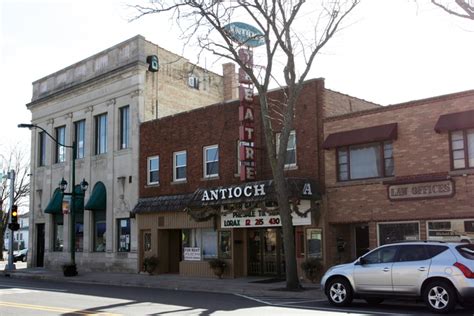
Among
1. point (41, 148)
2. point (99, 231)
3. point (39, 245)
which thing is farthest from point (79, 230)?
point (41, 148)

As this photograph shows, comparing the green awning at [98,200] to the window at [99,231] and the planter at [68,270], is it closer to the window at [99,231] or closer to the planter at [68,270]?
the window at [99,231]

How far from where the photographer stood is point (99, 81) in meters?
32.1

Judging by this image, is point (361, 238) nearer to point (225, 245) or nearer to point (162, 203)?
point (225, 245)

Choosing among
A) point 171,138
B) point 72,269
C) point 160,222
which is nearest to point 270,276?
point 160,222

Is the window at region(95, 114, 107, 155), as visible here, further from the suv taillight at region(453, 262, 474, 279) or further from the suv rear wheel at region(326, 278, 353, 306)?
the suv taillight at region(453, 262, 474, 279)

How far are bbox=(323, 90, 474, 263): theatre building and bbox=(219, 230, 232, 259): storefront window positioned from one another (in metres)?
5.00

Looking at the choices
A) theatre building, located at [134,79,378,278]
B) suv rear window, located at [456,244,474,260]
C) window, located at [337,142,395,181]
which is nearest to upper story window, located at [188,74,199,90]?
theatre building, located at [134,79,378,278]

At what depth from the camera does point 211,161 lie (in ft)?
84.9

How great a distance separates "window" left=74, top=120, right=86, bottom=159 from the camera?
33.8 m

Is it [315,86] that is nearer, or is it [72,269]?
[315,86]

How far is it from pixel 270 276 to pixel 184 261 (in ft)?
15.3

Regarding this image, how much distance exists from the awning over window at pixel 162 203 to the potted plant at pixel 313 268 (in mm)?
6529

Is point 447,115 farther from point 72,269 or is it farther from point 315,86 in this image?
point 72,269

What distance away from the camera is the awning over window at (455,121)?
1773 centimetres
